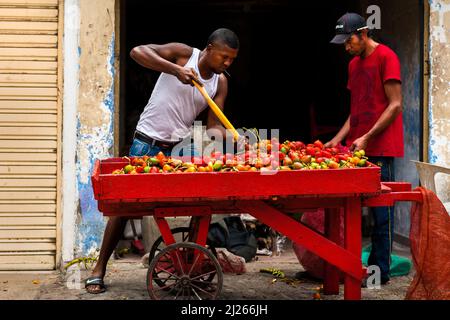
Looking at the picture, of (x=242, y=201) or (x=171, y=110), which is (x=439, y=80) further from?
(x=242, y=201)

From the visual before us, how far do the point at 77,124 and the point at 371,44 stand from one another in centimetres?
272

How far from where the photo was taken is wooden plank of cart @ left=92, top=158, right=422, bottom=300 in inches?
159

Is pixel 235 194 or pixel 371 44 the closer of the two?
pixel 235 194

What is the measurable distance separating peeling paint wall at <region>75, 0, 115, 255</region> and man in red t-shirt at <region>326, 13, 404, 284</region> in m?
2.12

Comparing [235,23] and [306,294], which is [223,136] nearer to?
[306,294]

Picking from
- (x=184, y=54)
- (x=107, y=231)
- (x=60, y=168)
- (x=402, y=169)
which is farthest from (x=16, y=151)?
(x=402, y=169)

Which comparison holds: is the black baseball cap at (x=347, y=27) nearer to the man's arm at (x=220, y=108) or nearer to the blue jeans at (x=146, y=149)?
the man's arm at (x=220, y=108)

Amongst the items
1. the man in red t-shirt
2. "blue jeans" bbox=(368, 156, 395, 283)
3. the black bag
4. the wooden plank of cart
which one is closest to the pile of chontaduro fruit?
the wooden plank of cart

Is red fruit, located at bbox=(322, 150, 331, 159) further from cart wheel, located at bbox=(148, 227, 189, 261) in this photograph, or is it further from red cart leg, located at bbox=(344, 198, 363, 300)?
cart wheel, located at bbox=(148, 227, 189, 261)

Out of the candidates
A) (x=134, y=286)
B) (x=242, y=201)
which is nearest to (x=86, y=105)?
(x=134, y=286)

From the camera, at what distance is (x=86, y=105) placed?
6.14 m

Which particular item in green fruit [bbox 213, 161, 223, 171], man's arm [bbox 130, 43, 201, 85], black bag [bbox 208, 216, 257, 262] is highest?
man's arm [bbox 130, 43, 201, 85]

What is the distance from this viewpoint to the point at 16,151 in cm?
607

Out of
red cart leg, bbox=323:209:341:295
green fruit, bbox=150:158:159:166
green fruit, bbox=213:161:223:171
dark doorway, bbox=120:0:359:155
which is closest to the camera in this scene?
green fruit, bbox=213:161:223:171
